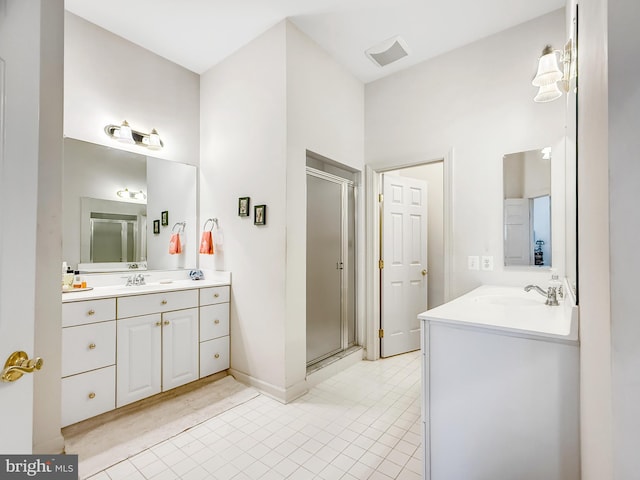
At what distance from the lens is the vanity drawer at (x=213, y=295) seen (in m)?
2.55

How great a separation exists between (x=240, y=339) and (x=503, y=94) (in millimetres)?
3125

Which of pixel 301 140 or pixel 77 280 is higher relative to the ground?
pixel 301 140

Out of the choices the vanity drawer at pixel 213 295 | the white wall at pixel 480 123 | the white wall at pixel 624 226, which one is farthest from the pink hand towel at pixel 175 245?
the white wall at pixel 624 226

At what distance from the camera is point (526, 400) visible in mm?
1178

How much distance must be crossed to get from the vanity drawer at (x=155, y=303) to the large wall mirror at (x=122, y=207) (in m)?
0.67

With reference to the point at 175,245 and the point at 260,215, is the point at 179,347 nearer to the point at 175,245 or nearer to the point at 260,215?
the point at 175,245

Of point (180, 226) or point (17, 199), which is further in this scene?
point (180, 226)

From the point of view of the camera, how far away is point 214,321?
263 centimetres

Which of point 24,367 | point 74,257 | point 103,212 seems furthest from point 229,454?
point 103,212

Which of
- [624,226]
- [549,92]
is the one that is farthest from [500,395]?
[549,92]

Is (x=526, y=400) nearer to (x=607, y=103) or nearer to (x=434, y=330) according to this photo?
(x=434, y=330)

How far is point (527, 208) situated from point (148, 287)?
3.17m

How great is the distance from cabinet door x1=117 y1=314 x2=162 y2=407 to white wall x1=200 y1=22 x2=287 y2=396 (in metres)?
0.67

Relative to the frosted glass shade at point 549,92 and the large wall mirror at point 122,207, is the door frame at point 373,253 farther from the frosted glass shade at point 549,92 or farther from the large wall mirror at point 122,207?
the large wall mirror at point 122,207
